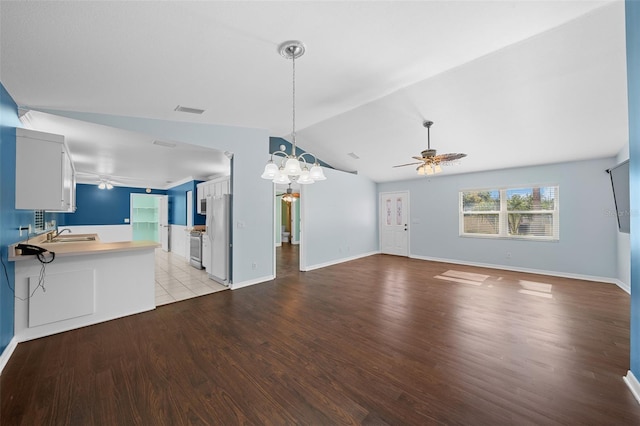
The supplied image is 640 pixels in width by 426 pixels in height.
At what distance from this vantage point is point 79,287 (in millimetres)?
2855

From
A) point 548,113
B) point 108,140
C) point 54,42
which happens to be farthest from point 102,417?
point 548,113

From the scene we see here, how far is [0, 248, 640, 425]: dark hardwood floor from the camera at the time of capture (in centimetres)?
165

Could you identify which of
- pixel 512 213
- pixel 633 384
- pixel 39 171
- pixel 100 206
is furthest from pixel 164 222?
pixel 512 213

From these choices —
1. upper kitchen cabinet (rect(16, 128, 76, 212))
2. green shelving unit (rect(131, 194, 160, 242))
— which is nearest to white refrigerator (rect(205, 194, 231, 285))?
upper kitchen cabinet (rect(16, 128, 76, 212))

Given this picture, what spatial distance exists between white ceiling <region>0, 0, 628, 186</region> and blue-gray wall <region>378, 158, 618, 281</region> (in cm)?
78

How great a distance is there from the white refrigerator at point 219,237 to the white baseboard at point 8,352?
245 cm

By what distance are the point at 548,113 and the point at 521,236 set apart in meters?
3.23

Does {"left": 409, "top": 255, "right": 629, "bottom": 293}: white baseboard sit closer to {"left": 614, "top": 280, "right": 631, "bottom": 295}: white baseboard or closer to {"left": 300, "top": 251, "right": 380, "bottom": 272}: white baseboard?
{"left": 614, "top": 280, "right": 631, "bottom": 295}: white baseboard

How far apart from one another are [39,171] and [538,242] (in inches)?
343

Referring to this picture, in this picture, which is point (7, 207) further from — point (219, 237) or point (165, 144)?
point (219, 237)

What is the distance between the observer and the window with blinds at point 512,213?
552 cm

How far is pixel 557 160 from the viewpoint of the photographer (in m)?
5.21

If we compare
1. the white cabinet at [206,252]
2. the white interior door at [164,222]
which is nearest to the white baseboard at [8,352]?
the white cabinet at [206,252]

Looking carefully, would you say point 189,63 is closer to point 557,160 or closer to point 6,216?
point 6,216
